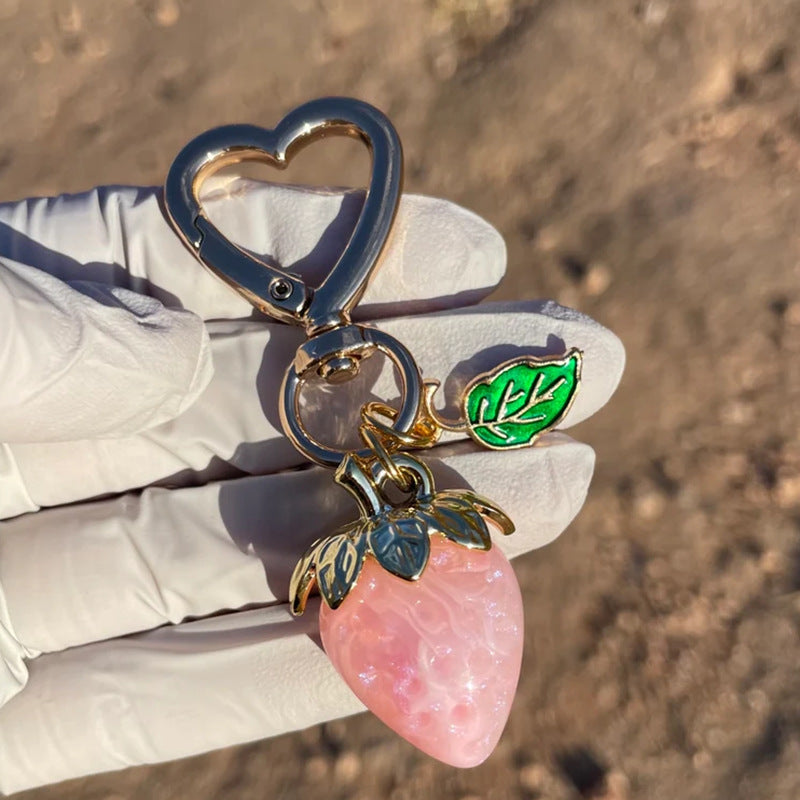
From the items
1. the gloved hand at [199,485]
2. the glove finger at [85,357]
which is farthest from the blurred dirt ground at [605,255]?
the glove finger at [85,357]

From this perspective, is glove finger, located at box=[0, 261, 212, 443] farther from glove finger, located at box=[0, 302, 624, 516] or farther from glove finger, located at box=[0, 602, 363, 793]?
glove finger, located at box=[0, 602, 363, 793]

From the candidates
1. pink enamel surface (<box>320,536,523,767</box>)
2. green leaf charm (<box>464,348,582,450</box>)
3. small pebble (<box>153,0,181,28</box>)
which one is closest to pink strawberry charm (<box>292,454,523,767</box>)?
pink enamel surface (<box>320,536,523,767</box>)

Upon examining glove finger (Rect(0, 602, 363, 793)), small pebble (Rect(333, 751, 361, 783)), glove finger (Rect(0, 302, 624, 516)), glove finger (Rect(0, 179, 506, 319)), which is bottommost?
small pebble (Rect(333, 751, 361, 783))

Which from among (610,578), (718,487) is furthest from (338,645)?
(718,487)

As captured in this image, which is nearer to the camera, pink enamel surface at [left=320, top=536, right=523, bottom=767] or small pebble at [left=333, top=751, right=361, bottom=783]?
pink enamel surface at [left=320, top=536, right=523, bottom=767]

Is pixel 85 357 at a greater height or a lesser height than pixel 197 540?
greater

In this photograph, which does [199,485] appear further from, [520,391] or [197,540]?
[520,391]

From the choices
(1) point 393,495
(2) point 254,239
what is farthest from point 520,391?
(2) point 254,239
